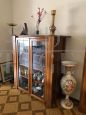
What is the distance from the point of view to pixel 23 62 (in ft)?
9.12

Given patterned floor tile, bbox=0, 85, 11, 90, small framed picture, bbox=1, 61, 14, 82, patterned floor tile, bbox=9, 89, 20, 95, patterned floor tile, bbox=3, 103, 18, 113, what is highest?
small framed picture, bbox=1, 61, 14, 82

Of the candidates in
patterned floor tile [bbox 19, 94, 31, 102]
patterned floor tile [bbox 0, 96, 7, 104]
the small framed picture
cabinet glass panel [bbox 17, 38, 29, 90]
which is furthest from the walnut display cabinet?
the small framed picture

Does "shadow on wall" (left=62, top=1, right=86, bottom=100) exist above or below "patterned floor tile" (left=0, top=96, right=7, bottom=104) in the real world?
above

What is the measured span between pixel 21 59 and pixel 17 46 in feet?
0.96

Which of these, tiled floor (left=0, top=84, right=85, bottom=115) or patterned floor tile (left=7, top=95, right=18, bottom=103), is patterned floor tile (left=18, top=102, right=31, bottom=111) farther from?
patterned floor tile (left=7, top=95, right=18, bottom=103)

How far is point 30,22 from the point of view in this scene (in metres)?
3.05

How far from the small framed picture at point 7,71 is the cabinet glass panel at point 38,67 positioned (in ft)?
3.51

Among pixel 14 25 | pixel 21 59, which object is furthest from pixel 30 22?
pixel 21 59

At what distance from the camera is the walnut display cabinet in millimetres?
2201

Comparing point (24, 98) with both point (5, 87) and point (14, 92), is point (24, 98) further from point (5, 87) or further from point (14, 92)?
point (5, 87)

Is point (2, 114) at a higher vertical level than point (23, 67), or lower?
lower

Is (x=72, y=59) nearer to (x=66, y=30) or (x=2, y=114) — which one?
(x=66, y=30)

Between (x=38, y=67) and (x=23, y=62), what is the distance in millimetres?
448

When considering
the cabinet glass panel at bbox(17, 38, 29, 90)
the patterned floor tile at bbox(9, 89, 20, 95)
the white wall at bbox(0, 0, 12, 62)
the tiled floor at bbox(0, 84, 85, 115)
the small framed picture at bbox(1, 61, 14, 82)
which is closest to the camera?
the tiled floor at bbox(0, 84, 85, 115)
